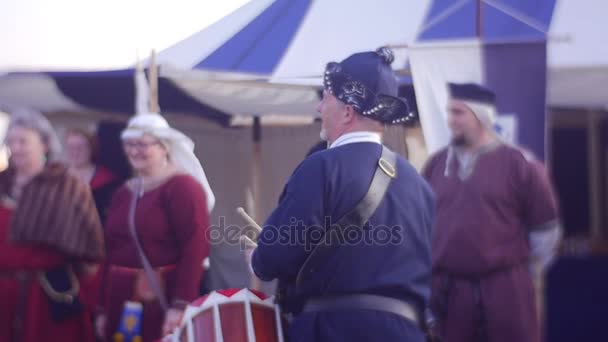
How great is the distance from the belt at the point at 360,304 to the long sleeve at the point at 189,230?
1.21 metres

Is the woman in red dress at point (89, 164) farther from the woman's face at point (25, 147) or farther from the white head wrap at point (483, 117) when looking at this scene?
the white head wrap at point (483, 117)

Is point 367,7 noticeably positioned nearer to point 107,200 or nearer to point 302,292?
point 107,200

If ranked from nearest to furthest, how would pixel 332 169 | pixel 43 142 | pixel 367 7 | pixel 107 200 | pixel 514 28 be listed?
pixel 332 169 < pixel 43 142 < pixel 107 200 < pixel 514 28 < pixel 367 7

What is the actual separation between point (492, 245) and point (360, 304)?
1.39m

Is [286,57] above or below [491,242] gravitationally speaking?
above

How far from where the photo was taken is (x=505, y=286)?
363 centimetres

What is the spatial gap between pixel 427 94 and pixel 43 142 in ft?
5.16

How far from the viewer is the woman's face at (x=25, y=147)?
3508 mm

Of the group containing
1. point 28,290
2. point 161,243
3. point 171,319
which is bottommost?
point 171,319

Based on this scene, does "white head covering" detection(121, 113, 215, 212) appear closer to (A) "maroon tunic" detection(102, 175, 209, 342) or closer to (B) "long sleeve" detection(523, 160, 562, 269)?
(A) "maroon tunic" detection(102, 175, 209, 342)

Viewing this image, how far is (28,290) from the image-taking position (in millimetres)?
3537

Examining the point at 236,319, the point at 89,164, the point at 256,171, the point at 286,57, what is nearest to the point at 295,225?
the point at 236,319

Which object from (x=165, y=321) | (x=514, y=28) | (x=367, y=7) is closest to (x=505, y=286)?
(x=165, y=321)

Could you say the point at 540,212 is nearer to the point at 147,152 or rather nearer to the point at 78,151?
the point at 147,152
